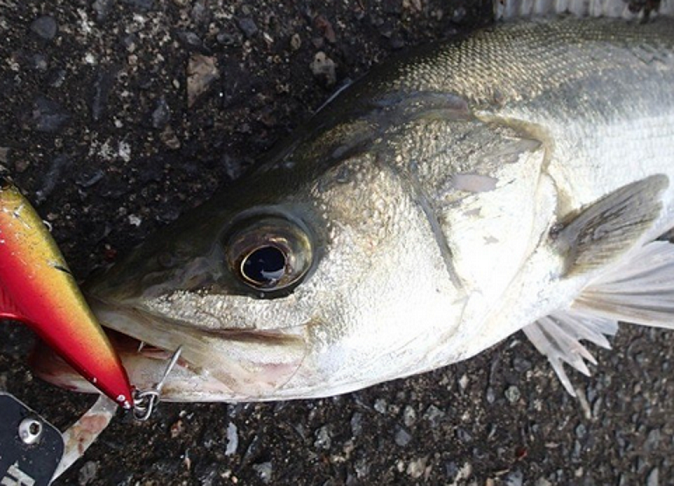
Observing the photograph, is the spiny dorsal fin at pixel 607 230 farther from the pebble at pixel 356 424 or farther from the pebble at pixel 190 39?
the pebble at pixel 190 39

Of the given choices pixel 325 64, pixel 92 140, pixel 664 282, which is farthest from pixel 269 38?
pixel 664 282

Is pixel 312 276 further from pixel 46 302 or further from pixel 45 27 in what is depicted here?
pixel 45 27

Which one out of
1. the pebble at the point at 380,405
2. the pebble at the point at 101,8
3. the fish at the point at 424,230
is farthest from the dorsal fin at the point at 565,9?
the pebble at the point at 380,405

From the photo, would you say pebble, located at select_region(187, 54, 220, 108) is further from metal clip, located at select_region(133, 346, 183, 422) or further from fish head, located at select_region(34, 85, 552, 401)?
metal clip, located at select_region(133, 346, 183, 422)

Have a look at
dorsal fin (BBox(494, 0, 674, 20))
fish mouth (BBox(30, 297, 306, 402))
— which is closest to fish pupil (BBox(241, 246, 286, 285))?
fish mouth (BBox(30, 297, 306, 402))

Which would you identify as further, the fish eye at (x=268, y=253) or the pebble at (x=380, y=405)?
the pebble at (x=380, y=405)

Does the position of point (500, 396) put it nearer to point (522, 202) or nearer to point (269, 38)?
point (522, 202)

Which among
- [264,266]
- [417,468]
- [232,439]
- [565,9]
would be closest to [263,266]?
[264,266]
